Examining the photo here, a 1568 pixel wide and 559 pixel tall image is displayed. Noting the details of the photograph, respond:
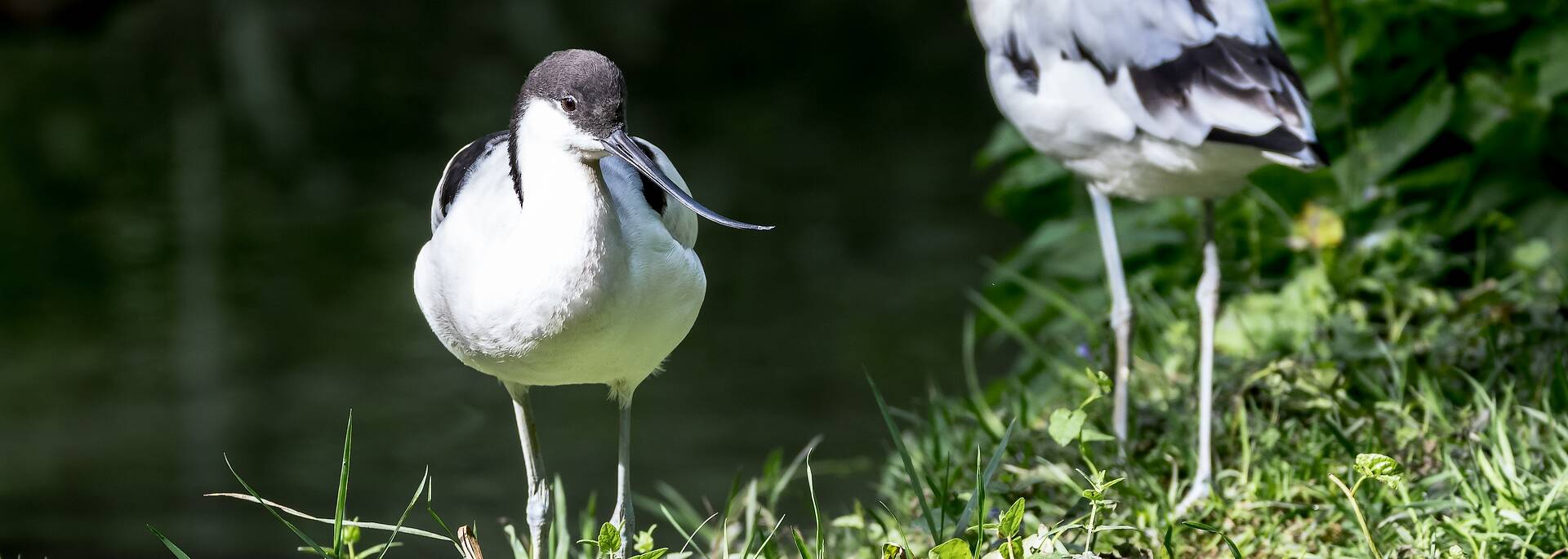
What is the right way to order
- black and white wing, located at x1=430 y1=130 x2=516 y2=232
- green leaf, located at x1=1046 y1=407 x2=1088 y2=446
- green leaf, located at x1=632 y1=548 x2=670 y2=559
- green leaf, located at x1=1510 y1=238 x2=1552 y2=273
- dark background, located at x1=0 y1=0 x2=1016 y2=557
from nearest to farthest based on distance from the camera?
green leaf, located at x1=632 y1=548 x2=670 y2=559
green leaf, located at x1=1046 y1=407 x2=1088 y2=446
black and white wing, located at x1=430 y1=130 x2=516 y2=232
green leaf, located at x1=1510 y1=238 x2=1552 y2=273
dark background, located at x1=0 y1=0 x2=1016 y2=557

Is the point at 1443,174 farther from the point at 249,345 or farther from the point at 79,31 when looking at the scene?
the point at 79,31

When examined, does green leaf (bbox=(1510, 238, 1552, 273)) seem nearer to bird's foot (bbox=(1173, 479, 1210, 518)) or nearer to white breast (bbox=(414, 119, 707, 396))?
bird's foot (bbox=(1173, 479, 1210, 518))

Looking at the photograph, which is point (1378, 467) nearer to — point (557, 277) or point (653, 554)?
point (653, 554)

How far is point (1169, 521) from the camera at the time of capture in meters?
3.20

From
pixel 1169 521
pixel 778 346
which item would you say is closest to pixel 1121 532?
pixel 1169 521

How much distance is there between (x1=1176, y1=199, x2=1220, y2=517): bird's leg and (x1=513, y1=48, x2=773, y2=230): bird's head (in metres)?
1.37

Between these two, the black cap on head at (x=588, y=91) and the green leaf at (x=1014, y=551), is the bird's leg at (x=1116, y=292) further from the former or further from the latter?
the black cap on head at (x=588, y=91)

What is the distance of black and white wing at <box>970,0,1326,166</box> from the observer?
3.33 metres

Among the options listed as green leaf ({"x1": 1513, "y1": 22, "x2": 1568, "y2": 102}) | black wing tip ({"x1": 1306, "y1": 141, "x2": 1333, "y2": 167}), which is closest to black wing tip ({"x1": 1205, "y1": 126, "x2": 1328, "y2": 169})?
black wing tip ({"x1": 1306, "y1": 141, "x2": 1333, "y2": 167})

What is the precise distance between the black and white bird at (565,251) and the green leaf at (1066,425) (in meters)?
0.73

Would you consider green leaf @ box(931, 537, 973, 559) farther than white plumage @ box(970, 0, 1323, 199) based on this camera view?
No

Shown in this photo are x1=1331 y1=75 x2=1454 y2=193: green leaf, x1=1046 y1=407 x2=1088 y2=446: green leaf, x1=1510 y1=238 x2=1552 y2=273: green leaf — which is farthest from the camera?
x1=1331 y1=75 x2=1454 y2=193: green leaf

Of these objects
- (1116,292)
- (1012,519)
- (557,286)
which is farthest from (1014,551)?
(1116,292)

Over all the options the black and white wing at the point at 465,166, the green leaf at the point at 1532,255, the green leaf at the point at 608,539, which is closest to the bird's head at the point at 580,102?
the black and white wing at the point at 465,166
